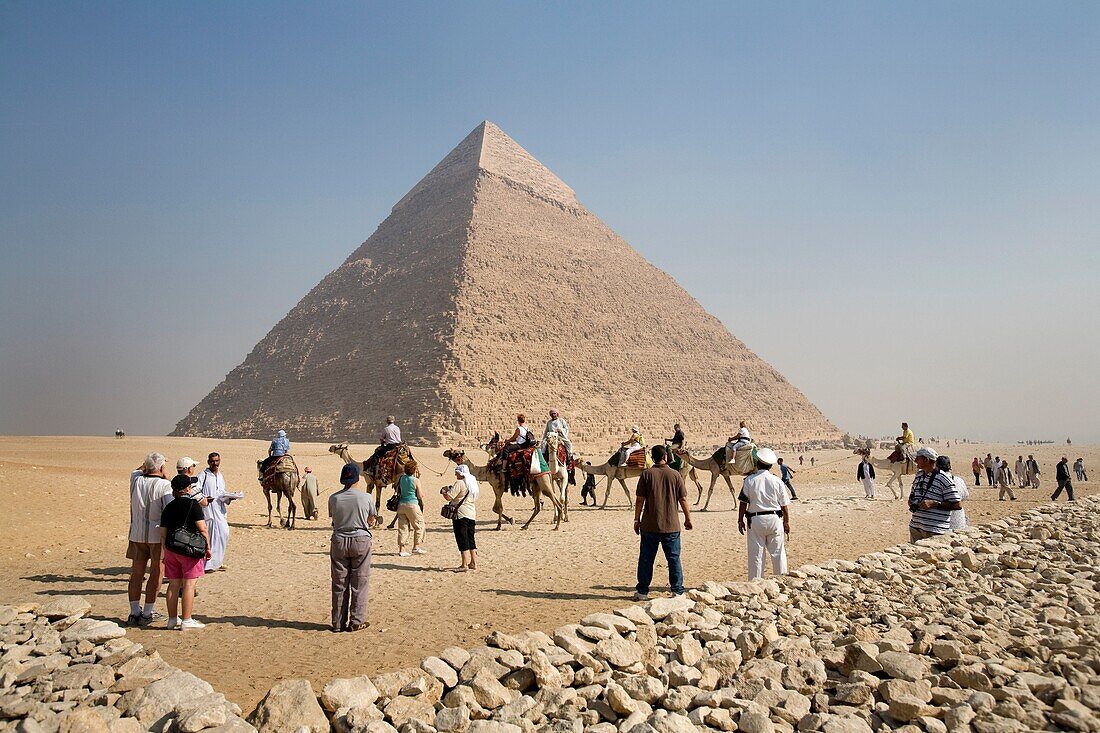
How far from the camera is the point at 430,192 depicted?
94125mm

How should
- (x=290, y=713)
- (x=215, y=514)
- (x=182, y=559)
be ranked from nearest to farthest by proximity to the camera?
(x=290, y=713) < (x=182, y=559) < (x=215, y=514)

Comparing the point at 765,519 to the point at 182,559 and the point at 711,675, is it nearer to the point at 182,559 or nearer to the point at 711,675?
the point at 711,675

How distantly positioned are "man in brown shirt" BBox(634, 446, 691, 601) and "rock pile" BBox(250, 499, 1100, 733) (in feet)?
2.68

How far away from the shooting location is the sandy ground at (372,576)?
4633mm

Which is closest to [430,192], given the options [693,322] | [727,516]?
[693,322]

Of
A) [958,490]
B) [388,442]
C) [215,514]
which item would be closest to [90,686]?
[215,514]

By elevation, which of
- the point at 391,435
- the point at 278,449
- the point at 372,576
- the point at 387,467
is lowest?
the point at 372,576

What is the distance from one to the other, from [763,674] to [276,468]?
956 cm

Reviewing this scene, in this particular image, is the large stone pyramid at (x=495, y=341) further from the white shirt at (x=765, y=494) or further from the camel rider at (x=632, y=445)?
the white shirt at (x=765, y=494)

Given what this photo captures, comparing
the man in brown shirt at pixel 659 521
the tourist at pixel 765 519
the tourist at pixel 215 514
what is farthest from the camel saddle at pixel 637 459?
the tourist at pixel 215 514

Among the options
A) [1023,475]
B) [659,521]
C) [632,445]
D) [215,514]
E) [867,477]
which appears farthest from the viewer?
[1023,475]

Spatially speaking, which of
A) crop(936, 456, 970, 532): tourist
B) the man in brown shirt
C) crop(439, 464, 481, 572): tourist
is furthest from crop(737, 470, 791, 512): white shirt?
crop(439, 464, 481, 572): tourist

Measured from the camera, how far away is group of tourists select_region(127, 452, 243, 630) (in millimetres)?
5020

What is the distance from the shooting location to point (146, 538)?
5.38 metres
